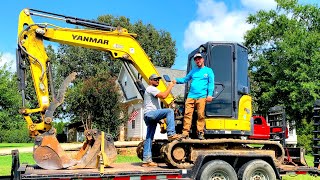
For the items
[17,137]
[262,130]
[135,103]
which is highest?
[135,103]

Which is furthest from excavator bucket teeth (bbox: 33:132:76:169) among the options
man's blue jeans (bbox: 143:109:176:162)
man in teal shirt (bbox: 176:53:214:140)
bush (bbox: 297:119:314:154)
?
bush (bbox: 297:119:314:154)

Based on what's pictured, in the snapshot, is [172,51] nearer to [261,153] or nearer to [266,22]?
[266,22]

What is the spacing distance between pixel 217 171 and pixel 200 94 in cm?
163

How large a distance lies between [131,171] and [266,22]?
1243 inches

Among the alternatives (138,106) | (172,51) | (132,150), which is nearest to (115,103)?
(138,106)

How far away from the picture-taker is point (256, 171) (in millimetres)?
9406

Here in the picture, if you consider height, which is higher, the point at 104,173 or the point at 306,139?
the point at 306,139

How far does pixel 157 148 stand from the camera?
413 inches

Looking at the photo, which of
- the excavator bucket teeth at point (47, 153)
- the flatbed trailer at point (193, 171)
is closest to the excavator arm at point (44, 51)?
the excavator bucket teeth at point (47, 153)

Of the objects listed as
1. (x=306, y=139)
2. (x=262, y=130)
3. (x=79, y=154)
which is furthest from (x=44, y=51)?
(x=306, y=139)

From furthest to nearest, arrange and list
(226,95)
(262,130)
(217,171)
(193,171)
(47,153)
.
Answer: (262,130)
(226,95)
(217,171)
(193,171)
(47,153)

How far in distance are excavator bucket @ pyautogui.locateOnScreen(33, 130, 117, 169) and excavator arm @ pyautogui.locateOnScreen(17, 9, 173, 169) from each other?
0.14 ft

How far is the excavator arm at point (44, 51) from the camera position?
8.94 metres

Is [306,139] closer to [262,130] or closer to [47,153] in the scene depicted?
[262,130]
